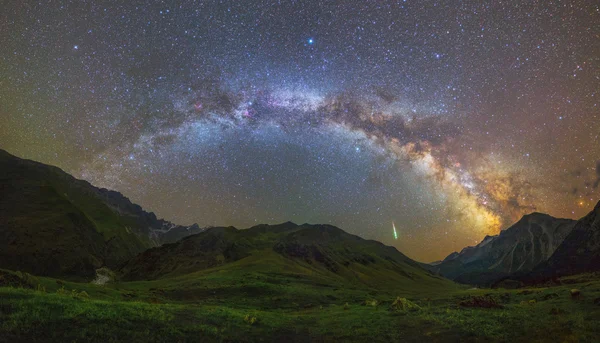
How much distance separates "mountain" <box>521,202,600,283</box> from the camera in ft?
511

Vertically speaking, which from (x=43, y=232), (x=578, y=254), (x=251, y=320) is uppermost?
(x=578, y=254)

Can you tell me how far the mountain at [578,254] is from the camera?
15562 cm

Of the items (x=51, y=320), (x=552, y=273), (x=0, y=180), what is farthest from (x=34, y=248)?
(x=552, y=273)

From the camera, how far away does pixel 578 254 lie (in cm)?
17188

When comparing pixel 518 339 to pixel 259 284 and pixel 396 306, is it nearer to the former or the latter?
pixel 396 306

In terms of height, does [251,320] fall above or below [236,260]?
above

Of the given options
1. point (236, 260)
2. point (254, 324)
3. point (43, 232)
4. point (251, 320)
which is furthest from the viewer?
→ point (43, 232)

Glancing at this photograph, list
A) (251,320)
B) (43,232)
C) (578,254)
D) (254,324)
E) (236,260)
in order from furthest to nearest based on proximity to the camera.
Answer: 1. (578,254)
2. (43,232)
3. (236,260)
4. (251,320)
5. (254,324)

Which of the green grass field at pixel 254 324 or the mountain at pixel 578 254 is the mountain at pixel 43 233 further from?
the mountain at pixel 578 254

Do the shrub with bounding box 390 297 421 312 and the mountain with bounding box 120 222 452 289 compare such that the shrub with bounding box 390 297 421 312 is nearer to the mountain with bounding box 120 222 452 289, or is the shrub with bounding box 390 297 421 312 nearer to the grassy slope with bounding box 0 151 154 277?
the mountain with bounding box 120 222 452 289

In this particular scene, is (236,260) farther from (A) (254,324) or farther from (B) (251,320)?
(A) (254,324)

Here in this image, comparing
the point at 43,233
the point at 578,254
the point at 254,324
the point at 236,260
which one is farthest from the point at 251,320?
the point at 578,254

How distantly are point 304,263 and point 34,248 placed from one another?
116359 millimetres

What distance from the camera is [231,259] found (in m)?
154
